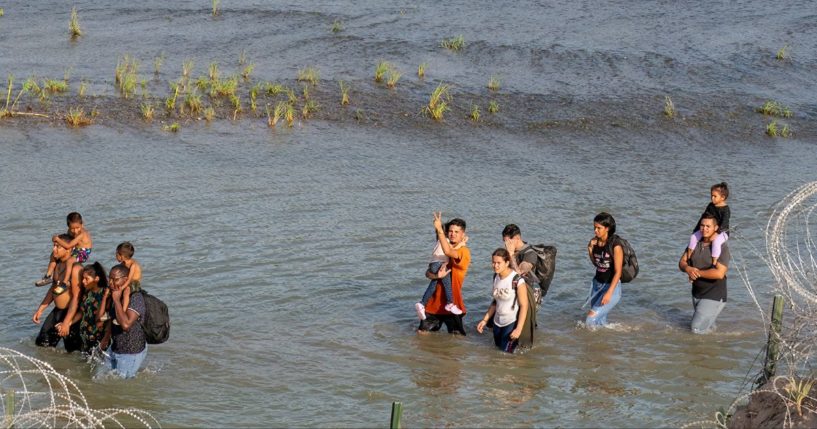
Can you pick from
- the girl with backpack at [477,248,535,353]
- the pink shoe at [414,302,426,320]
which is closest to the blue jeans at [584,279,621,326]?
the girl with backpack at [477,248,535,353]

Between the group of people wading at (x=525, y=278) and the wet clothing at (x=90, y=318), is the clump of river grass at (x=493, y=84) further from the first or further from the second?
the wet clothing at (x=90, y=318)

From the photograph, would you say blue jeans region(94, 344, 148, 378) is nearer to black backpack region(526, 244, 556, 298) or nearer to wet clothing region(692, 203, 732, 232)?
black backpack region(526, 244, 556, 298)

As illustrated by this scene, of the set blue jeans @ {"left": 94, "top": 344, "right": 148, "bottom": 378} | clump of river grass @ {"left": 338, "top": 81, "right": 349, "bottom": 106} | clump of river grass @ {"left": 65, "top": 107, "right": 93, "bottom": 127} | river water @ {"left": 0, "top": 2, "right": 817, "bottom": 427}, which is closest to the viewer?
blue jeans @ {"left": 94, "top": 344, "right": 148, "bottom": 378}

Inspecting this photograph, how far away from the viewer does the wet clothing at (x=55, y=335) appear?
10.4 m

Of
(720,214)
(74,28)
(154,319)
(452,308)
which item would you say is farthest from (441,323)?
(74,28)

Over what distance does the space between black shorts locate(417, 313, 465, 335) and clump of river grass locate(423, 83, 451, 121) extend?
28.6 ft

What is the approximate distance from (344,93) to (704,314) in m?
9.99

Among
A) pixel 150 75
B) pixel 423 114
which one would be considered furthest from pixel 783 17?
pixel 150 75

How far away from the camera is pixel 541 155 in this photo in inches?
728

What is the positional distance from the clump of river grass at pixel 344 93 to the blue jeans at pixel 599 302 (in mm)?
9202

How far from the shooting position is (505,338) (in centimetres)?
1088

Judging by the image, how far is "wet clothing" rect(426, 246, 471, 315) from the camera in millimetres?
10938

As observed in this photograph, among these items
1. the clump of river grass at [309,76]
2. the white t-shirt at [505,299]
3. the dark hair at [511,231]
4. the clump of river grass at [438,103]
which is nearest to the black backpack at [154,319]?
the white t-shirt at [505,299]

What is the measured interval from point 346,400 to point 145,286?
131 inches
